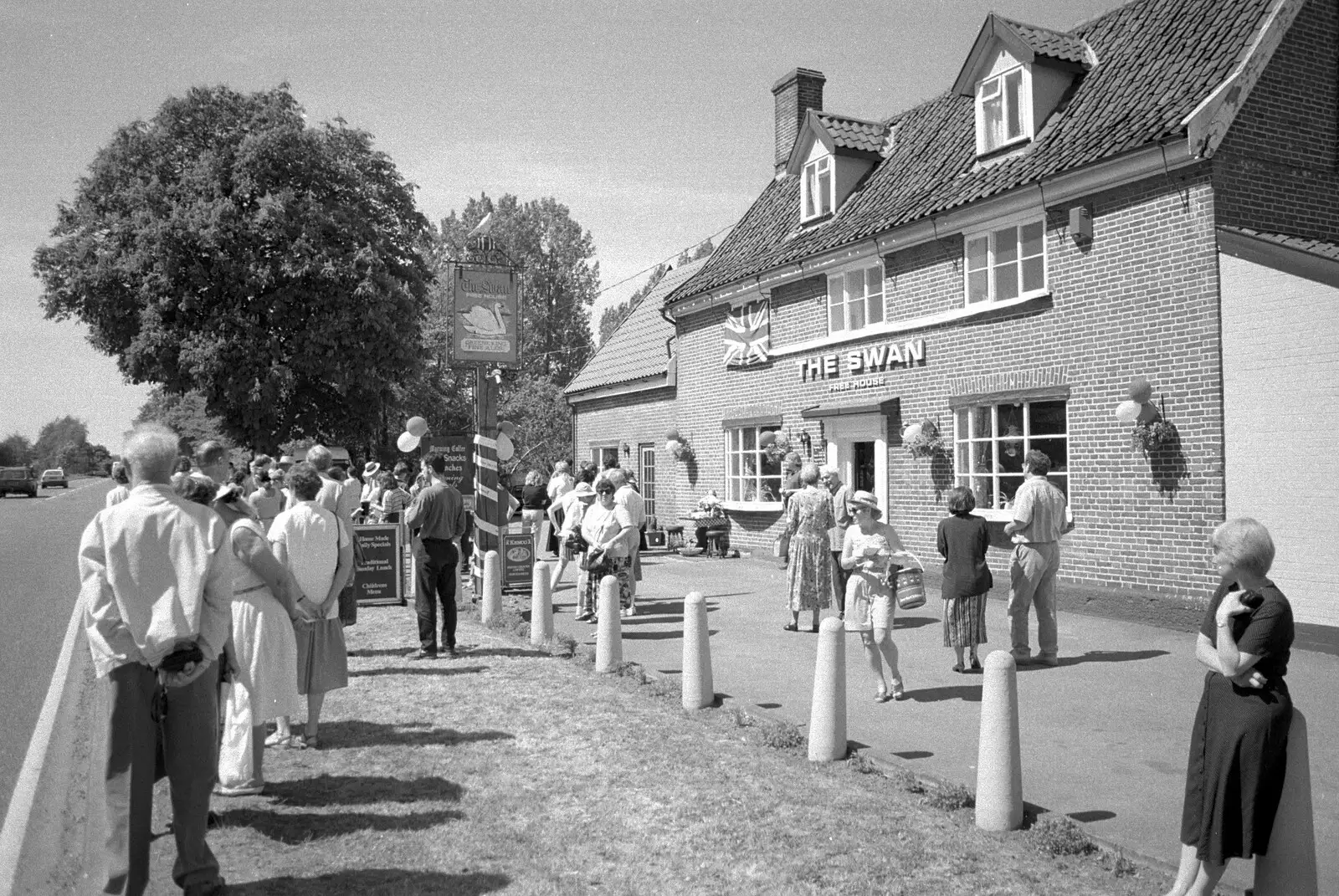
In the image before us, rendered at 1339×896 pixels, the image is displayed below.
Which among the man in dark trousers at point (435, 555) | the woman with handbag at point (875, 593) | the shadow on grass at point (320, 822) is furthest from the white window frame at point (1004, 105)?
the shadow on grass at point (320, 822)

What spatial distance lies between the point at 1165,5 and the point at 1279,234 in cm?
480

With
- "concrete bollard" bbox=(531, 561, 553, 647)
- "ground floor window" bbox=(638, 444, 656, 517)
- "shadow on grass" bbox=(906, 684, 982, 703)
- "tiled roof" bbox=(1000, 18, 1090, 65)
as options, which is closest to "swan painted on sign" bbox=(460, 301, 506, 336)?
"concrete bollard" bbox=(531, 561, 553, 647)

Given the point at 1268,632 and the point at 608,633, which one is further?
the point at 608,633

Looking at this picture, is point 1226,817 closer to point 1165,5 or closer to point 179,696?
point 179,696

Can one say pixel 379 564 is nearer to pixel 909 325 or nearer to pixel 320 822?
pixel 909 325

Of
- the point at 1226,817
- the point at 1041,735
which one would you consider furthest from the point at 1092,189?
the point at 1226,817

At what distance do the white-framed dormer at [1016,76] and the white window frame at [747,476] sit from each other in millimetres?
6717

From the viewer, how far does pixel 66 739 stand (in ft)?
22.9

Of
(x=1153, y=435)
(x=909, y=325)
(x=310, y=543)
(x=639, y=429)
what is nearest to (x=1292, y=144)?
(x=1153, y=435)

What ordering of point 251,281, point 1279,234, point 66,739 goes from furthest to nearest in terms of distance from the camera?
point 251,281 < point 1279,234 < point 66,739

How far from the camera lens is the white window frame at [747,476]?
1941 centimetres

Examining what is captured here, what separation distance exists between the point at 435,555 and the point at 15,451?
127m

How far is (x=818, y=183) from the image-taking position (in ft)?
63.3

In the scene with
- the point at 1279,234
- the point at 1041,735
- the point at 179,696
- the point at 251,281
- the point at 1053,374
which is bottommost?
the point at 1041,735
